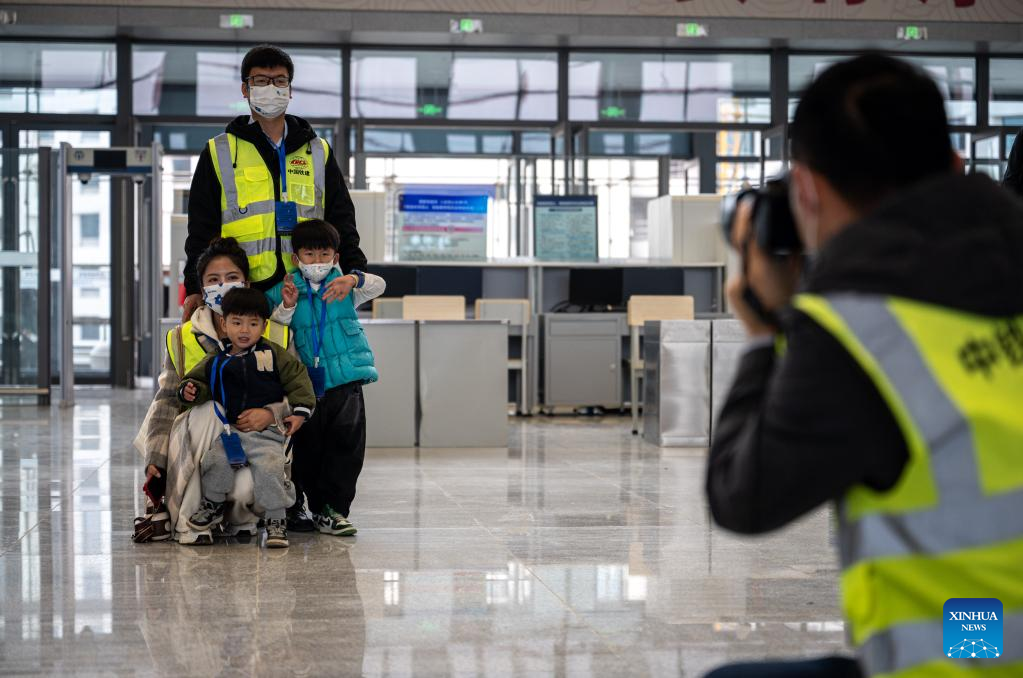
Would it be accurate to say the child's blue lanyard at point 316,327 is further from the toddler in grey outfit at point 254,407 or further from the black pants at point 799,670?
the black pants at point 799,670

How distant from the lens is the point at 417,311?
8.87 m

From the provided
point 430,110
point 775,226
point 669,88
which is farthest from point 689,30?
point 775,226

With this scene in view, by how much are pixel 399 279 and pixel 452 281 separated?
0.53 meters

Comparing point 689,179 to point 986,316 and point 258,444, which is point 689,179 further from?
point 986,316

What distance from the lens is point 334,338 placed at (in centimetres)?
408

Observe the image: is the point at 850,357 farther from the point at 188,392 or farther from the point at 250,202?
the point at 250,202

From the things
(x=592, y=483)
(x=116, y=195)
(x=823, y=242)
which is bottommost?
(x=592, y=483)

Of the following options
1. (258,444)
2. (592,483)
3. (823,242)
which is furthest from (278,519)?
(823,242)

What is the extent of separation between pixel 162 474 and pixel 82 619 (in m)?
1.08

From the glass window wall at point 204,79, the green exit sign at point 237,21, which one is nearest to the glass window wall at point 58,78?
the glass window wall at point 204,79

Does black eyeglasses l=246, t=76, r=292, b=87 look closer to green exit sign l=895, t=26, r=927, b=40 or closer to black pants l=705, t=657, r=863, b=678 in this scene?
black pants l=705, t=657, r=863, b=678

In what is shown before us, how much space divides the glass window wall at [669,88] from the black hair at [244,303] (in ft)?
31.1

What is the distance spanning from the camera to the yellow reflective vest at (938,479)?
88cm

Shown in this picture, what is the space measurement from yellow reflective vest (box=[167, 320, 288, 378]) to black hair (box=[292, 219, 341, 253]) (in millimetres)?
269
